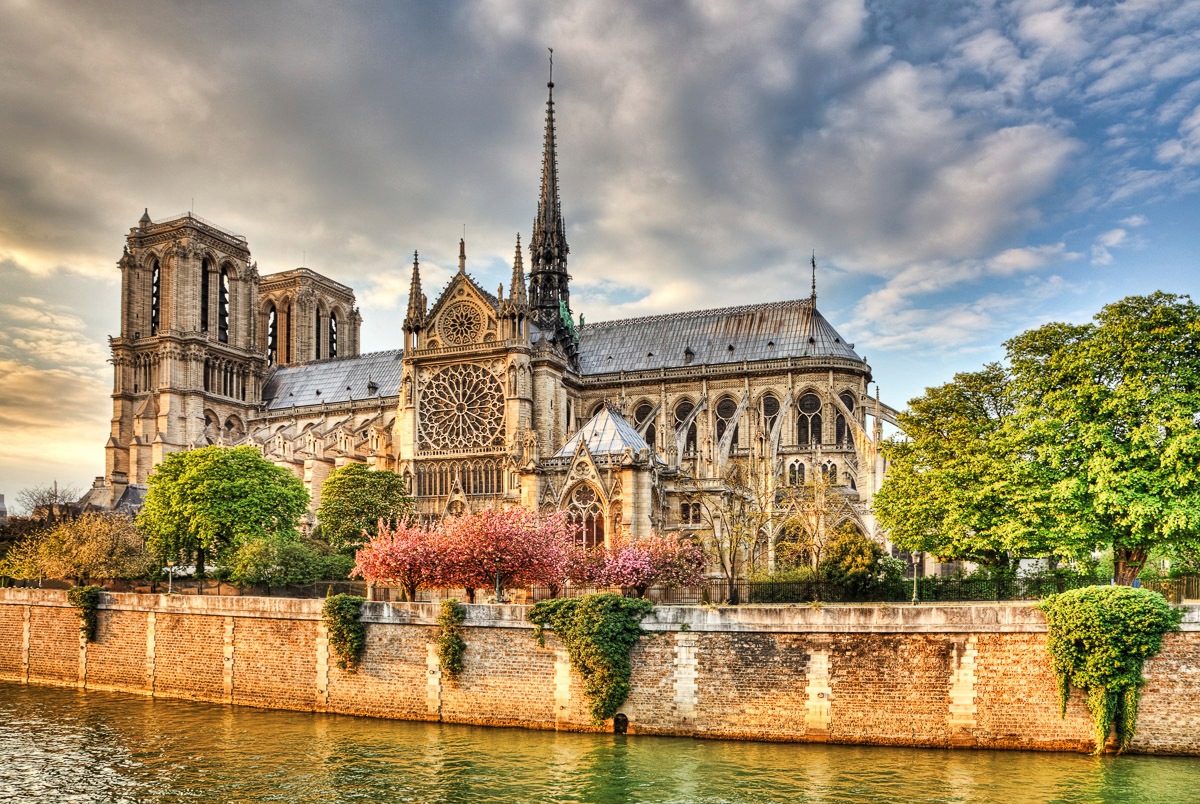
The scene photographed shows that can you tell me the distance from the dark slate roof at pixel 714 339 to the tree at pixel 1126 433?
31.5 metres

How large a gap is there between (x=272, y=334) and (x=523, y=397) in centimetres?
4850

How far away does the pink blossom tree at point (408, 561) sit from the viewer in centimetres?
3675

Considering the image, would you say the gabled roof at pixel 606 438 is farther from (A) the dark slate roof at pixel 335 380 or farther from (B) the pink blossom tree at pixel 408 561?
(A) the dark slate roof at pixel 335 380

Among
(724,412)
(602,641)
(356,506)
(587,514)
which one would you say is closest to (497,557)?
(602,641)

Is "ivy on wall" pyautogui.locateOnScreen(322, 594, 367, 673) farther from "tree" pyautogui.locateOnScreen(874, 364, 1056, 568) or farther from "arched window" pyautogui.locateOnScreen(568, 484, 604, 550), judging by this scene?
"tree" pyautogui.locateOnScreen(874, 364, 1056, 568)

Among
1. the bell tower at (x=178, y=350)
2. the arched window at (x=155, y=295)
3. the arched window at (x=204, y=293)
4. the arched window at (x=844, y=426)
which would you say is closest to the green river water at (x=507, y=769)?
the arched window at (x=844, y=426)

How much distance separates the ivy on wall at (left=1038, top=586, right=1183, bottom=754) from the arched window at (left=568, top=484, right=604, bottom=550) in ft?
70.3

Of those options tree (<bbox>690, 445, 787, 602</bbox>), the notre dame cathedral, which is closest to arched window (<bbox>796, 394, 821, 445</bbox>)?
the notre dame cathedral

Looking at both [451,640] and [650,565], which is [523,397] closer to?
[650,565]

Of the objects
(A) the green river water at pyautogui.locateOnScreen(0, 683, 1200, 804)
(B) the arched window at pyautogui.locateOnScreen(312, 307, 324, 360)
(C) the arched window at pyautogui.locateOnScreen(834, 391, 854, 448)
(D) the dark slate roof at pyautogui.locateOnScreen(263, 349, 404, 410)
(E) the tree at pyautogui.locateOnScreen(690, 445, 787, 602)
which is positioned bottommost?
(A) the green river water at pyautogui.locateOnScreen(0, 683, 1200, 804)

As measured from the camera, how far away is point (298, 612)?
35625 millimetres

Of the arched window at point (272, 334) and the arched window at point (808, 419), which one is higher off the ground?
the arched window at point (272, 334)

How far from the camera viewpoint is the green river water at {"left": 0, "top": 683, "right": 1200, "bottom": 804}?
23891 millimetres

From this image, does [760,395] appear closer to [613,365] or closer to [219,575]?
[613,365]
